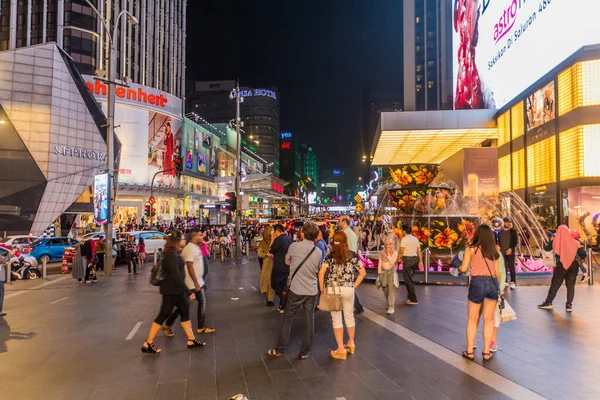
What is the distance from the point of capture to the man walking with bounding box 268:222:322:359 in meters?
5.82

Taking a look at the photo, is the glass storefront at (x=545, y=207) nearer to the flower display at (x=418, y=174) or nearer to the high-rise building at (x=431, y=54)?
the flower display at (x=418, y=174)

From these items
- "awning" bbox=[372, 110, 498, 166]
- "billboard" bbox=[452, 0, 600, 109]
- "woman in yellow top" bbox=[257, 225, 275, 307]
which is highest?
"billboard" bbox=[452, 0, 600, 109]

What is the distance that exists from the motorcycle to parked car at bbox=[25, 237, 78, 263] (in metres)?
4.80

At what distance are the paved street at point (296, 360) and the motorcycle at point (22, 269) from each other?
23.1 feet

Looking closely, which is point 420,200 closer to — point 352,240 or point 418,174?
point 418,174

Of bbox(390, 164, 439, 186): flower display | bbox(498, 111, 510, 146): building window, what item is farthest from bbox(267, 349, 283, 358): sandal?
bbox(498, 111, 510, 146): building window

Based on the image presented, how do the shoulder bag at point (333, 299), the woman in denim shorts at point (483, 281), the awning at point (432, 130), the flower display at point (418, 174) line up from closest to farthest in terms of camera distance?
the woman in denim shorts at point (483, 281), the shoulder bag at point (333, 299), the flower display at point (418, 174), the awning at point (432, 130)

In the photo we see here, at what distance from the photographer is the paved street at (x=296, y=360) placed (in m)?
4.84

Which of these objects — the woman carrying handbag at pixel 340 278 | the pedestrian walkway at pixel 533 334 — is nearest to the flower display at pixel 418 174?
the pedestrian walkway at pixel 533 334

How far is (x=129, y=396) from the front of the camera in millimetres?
4730

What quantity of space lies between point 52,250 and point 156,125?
32.7m

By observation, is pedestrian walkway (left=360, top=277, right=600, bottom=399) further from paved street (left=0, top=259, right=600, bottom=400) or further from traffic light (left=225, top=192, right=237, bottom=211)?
traffic light (left=225, top=192, right=237, bottom=211)

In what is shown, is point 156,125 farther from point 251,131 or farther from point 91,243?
point 251,131

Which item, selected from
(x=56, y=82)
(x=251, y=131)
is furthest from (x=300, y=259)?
(x=251, y=131)
